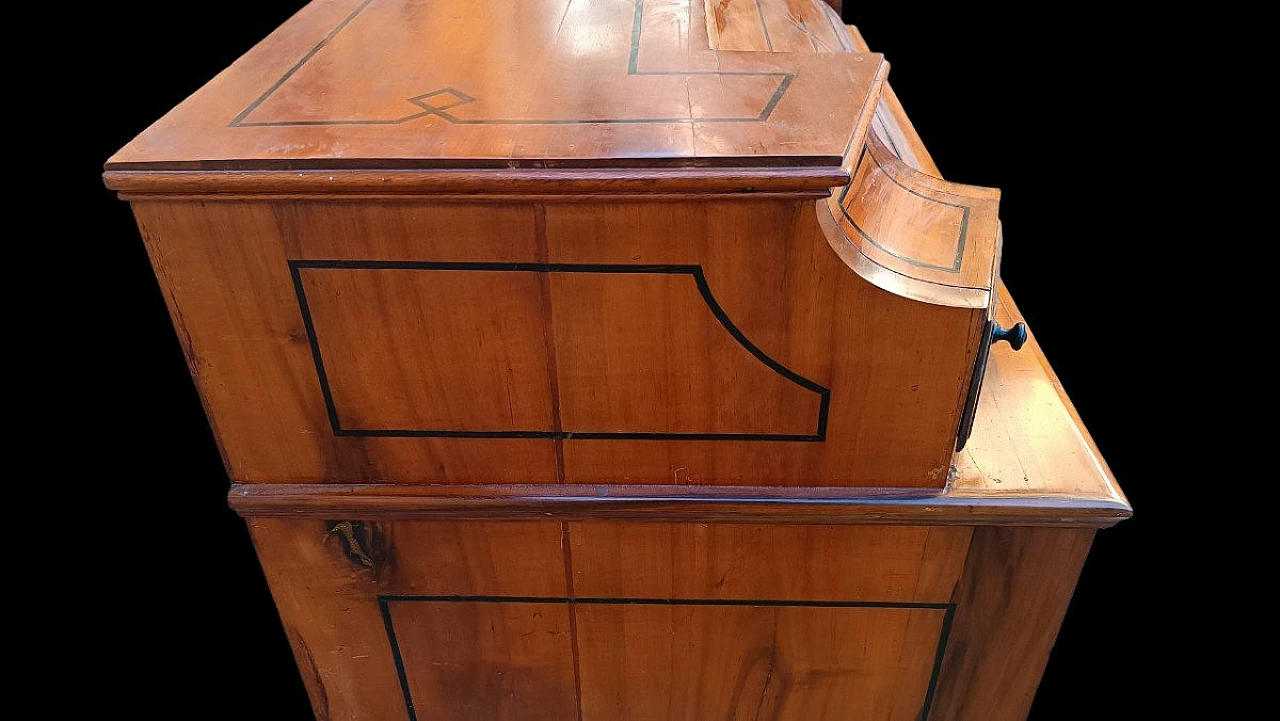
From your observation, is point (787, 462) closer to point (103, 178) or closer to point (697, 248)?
point (697, 248)

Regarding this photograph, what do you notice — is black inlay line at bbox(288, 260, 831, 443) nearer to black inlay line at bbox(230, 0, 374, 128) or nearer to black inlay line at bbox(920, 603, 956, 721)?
black inlay line at bbox(230, 0, 374, 128)

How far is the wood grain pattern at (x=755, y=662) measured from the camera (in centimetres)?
128

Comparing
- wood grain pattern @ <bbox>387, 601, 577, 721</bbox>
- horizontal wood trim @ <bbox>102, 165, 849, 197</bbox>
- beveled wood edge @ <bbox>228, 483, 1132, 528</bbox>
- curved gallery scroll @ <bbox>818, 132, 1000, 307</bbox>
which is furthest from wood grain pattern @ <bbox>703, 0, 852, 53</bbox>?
wood grain pattern @ <bbox>387, 601, 577, 721</bbox>

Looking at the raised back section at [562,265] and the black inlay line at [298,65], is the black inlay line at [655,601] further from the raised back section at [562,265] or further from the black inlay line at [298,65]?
the black inlay line at [298,65]

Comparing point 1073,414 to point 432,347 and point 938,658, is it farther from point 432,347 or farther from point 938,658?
point 432,347

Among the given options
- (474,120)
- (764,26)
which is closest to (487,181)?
(474,120)

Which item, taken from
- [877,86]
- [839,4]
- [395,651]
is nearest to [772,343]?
[877,86]

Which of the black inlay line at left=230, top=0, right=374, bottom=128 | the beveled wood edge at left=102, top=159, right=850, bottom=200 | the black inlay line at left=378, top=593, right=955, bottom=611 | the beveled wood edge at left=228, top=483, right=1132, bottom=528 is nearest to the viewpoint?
the beveled wood edge at left=102, top=159, right=850, bottom=200

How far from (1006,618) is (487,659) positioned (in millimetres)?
768

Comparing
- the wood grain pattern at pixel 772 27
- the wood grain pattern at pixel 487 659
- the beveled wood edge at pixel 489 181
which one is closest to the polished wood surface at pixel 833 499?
the wood grain pattern at pixel 487 659

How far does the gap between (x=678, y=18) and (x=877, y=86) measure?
0.37 meters

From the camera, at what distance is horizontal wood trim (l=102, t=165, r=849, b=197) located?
883 mm

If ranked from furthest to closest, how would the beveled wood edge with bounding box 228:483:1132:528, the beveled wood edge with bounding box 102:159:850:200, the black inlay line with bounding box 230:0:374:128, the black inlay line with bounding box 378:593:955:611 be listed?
the black inlay line with bounding box 378:593:955:611
the beveled wood edge with bounding box 228:483:1132:528
the black inlay line with bounding box 230:0:374:128
the beveled wood edge with bounding box 102:159:850:200

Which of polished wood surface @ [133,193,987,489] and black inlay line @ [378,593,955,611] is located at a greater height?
polished wood surface @ [133,193,987,489]
